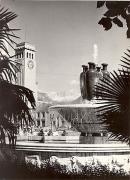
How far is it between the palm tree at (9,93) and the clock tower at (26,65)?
0.03 m

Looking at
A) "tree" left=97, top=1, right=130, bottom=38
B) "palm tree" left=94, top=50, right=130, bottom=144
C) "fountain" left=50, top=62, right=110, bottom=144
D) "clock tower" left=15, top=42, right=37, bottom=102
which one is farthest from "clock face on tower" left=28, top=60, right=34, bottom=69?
"tree" left=97, top=1, right=130, bottom=38

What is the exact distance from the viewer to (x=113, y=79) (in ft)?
8.77

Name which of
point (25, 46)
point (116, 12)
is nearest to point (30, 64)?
point (25, 46)

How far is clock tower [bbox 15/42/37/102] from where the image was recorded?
2684 millimetres

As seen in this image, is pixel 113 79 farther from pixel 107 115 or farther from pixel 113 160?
pixel 113 160

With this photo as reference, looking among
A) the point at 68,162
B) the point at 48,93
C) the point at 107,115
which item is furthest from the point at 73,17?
the point at 68,162

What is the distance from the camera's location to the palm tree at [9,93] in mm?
2641

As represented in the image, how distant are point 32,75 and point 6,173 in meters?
0.70

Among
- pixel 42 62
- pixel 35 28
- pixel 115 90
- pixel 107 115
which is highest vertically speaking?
pixel 35 28

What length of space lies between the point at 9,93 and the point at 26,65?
230 millimetres

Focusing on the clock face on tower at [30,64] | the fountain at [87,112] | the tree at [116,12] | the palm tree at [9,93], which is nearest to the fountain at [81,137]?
the fountain at [87,112]

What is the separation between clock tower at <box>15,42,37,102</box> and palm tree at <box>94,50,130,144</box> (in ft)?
1.50

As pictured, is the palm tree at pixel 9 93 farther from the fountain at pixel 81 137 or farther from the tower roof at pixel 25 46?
the fountain at pixel 81 137

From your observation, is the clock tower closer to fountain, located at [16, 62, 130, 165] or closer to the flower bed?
fountain, located at [16, 62, 130, 165]
